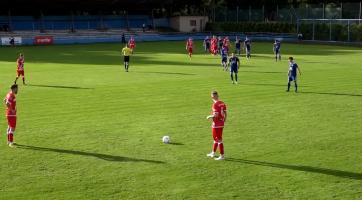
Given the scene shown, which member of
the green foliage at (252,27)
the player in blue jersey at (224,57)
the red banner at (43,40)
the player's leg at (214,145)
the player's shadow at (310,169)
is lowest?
the player's shadow at (310,169)

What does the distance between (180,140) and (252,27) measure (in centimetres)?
6915

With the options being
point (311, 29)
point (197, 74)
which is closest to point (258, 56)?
point (197, 74)

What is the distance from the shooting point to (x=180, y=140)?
17.5 m

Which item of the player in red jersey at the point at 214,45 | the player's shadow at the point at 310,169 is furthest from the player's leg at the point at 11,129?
the player in red jersey at the point at 214,45

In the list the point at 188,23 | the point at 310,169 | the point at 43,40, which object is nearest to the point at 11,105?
the point at 310,169

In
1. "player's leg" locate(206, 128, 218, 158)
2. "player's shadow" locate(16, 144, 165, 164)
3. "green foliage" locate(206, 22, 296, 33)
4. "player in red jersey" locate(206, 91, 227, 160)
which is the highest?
"green foliage" locate(206, 22, 296, 33)

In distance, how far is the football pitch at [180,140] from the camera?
1289cm

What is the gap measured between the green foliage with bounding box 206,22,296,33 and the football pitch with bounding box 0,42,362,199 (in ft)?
151

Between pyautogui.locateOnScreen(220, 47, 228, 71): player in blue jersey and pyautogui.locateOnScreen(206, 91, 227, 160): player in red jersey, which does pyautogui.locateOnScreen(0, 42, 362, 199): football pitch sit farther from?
pyautogui.locateOnScreen(220, 47, 228, 71): player in blue jersey

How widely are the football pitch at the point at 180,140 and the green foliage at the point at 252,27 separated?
4588 cm

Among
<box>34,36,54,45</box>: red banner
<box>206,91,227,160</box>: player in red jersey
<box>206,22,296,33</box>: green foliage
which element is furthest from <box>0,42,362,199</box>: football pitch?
<box>206,22,296,33</box>: green foliage

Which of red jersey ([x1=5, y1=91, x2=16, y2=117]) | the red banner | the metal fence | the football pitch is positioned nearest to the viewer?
the football pitch

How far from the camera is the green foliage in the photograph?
78.9 m

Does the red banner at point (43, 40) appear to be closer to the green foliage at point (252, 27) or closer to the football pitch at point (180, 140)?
the green foliage at point (252, 27)
